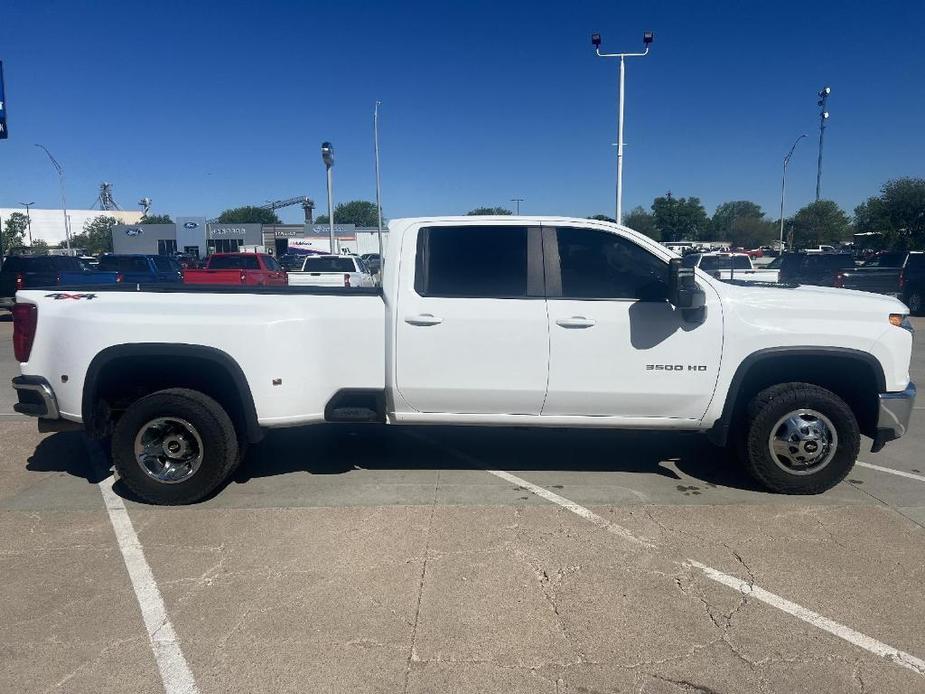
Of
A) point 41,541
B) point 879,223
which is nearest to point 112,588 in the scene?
point 41,541

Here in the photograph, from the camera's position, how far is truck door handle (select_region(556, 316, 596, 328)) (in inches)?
183

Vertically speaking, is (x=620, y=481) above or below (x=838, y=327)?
below

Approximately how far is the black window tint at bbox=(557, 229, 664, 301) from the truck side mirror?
0.69ft

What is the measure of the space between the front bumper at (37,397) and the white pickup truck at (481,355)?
0.01m

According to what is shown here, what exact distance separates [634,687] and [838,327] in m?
3.03

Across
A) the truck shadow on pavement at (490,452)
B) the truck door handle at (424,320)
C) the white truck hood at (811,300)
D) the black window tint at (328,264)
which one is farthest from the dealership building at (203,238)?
the white truck hood at (811,300)

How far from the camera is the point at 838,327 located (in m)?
4.66

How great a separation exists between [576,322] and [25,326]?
382cm

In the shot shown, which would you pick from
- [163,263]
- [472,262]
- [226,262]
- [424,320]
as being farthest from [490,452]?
[163,263]

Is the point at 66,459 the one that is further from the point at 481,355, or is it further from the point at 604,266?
the point at 604,266

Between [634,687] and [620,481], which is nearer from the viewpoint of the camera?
[634,687]

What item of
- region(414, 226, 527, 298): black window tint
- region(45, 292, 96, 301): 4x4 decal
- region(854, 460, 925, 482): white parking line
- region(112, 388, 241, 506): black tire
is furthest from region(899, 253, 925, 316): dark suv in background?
region(45, 292, 96, 301): 4x4 decal

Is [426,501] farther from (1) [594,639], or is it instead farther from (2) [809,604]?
(2) [809,604]

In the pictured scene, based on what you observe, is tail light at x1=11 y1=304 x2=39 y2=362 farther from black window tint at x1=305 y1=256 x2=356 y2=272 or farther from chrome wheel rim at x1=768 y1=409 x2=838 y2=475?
black window tint at x1=305 y1=256 x2=356 y2=272
